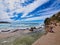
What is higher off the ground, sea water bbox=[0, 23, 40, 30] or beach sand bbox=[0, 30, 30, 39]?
sea water bbox=[0, 23, 40, 30]

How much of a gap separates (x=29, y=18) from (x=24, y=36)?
244 millimetres

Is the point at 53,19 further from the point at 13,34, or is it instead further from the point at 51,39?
the point at 13,34

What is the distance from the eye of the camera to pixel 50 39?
183 cm

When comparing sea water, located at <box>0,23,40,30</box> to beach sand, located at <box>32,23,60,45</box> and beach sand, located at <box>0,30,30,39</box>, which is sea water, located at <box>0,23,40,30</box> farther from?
beach sand, located at <box>32,23,60,45</box>

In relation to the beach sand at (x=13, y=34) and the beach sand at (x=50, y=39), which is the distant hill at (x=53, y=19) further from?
the beach sand at (x=13, y=34)

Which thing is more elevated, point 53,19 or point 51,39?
point 53,19

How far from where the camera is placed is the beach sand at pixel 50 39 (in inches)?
71.3

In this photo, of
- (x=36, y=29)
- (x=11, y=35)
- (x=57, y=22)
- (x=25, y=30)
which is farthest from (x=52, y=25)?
(x=11, y=35)

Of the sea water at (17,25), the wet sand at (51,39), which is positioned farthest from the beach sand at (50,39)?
the sea water at (17,25)

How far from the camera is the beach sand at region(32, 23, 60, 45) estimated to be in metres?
1.81

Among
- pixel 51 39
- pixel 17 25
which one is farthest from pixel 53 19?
pixel 17 25

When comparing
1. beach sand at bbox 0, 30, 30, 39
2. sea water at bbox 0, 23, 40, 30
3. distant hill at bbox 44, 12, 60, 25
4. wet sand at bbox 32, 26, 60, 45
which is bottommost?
wet sand at bbox 32, 26, 60, 45

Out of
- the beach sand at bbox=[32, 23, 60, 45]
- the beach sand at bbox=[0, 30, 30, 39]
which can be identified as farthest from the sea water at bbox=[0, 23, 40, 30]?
the beach sand at bbox=[32, 23, 60, 45]

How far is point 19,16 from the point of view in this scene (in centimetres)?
199
